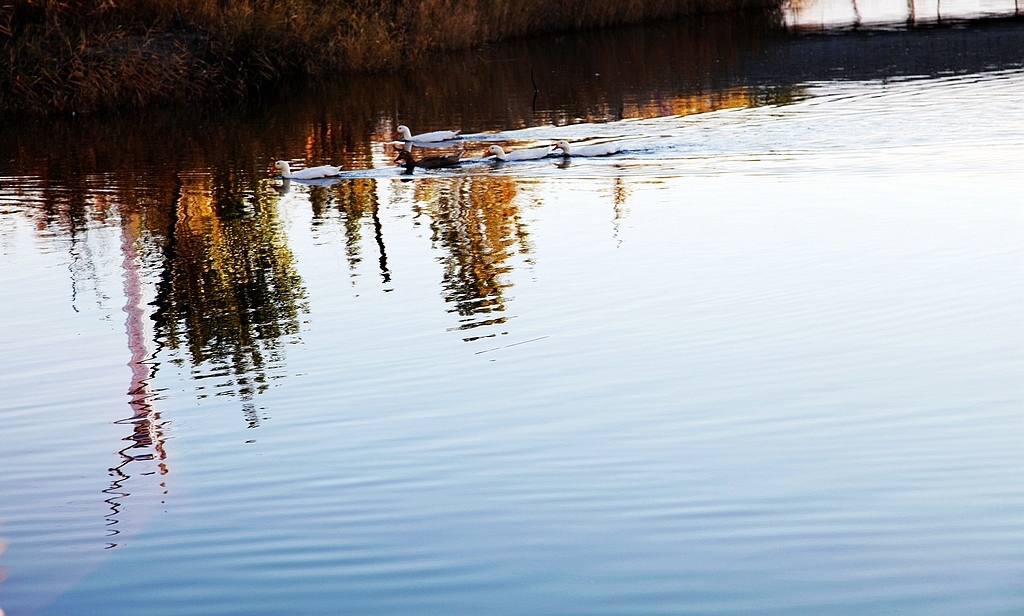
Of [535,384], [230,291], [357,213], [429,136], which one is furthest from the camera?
[429,136]

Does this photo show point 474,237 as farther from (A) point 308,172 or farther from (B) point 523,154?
(B) point 523,154

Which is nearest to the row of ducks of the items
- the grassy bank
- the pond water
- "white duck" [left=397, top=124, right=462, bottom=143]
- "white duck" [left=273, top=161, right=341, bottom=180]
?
"white duck" [left=273, top=161, right=341, bottom=180]

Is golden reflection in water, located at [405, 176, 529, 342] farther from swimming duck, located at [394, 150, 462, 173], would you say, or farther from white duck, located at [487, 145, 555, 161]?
white duck, located at [487, 145, 555, 161]

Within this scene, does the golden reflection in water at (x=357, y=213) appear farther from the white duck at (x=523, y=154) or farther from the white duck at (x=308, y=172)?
the white duck at (x=523, y=154)

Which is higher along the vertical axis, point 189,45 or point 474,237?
point 189,45

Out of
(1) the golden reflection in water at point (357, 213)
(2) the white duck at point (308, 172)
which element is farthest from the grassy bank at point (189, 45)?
(1) the golden reflection in water at point (357, 213)

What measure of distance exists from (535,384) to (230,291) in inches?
132

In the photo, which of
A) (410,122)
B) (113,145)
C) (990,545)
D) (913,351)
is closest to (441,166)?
(410,122)

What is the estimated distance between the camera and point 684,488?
16.4 ft

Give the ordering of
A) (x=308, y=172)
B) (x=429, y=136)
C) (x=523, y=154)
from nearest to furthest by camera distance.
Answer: (x=308, y=172) < (x=523, y=154) < (x=429, y=136)

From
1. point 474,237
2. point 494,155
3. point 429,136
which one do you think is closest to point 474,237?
point 474,237

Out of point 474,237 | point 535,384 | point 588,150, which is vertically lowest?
point 535,384

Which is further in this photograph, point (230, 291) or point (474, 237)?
point (474, 237)

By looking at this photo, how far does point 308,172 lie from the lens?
45.8ft
